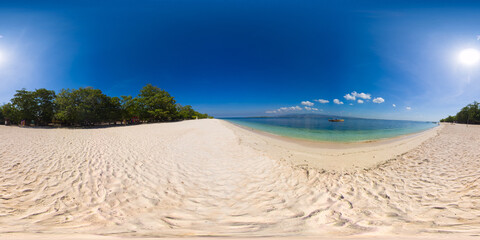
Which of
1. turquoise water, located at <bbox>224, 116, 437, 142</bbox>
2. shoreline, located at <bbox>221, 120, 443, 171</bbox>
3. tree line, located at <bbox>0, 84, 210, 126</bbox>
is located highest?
tree line, located at <bbox>0, 84, 210, 126</bbox>

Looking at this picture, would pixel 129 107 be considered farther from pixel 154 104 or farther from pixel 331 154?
pixel 331 154

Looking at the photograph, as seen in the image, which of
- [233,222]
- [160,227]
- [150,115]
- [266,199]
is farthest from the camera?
[150,115]

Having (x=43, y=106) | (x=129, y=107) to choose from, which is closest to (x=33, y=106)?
(x=43, y=106)

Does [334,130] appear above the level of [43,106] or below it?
below

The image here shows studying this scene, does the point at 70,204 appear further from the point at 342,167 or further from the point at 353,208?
the point at 342,167

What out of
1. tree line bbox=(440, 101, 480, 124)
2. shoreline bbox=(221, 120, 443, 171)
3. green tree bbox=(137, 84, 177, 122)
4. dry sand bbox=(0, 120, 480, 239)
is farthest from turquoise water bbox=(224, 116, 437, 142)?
tree line bbox=(440, 101, 480, 124)

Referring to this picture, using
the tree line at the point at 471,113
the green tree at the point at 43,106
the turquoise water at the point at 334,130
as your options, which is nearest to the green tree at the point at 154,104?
the green tree at the point at 43,106

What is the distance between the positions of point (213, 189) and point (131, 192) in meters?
2.06

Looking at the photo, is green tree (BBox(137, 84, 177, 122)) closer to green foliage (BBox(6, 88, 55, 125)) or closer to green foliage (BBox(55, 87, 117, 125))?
green foliage (BBox(55, 87, 117, 125))

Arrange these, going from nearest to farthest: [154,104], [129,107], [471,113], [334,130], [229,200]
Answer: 1. [229,200]
2. [334,130]
3. [129,107]
4. [154,104]
5. [471,113]

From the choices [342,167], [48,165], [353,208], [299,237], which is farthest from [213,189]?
[48,165]

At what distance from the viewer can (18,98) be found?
79.0ft

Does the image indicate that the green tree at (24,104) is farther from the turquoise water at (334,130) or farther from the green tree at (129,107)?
the turquoise water at (334,130)

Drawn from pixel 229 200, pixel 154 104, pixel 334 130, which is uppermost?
pixel 154 104
